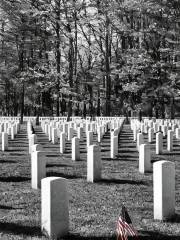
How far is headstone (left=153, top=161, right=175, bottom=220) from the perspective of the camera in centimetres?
641

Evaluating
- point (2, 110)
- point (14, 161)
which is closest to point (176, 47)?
point (14, 161)

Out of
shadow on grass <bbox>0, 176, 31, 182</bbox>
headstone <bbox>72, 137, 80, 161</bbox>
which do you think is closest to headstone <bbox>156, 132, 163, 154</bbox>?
headstone <bbox>72, 137, 80, 161</bbox>

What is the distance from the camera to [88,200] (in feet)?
25.0

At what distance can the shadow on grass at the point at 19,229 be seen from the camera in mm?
5750

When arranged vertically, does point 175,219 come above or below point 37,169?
below

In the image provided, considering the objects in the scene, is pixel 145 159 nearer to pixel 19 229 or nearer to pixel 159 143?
pixel 159 143

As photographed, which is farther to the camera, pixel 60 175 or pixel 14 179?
pixel 60 175

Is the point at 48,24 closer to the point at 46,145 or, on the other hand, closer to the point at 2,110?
the point at 46,145

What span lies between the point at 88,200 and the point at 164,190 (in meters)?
1.59

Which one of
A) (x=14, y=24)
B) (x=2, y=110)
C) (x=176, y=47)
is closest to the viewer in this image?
(x=176, y=47)

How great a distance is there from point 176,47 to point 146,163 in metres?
18.7

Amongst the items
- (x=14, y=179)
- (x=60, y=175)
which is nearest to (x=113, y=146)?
(x=60, y=175)

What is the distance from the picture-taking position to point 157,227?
19.7 feet

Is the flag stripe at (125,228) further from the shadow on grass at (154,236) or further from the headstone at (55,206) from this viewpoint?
the headstone at (55,206)
